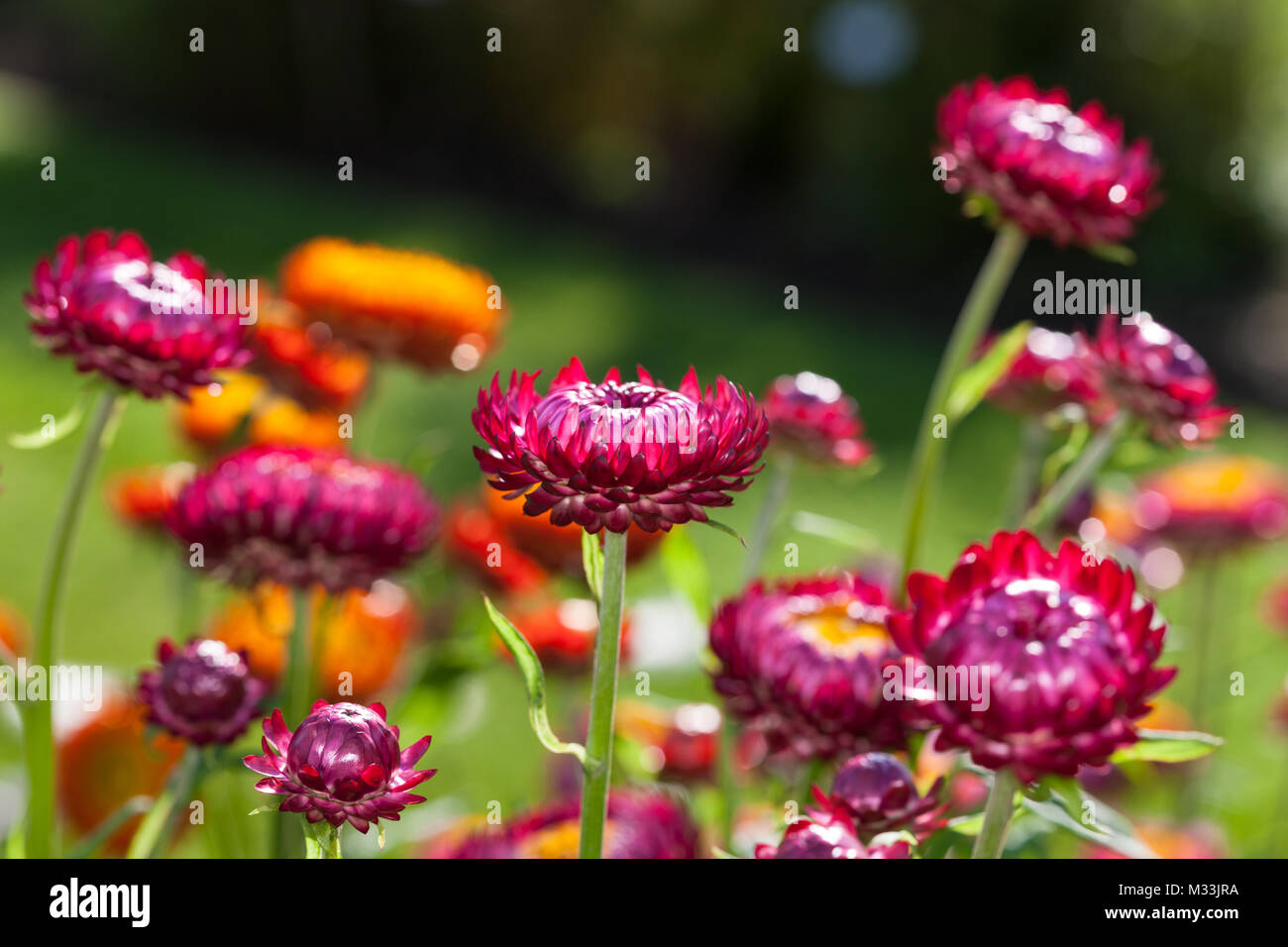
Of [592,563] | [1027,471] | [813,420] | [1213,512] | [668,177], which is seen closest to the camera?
[592,563]

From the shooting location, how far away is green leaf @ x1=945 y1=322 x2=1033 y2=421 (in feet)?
3.03

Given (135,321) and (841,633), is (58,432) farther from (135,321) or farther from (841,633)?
(841,633)

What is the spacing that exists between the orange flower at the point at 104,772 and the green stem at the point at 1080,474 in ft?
2.67

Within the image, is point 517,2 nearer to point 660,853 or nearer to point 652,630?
point 652,630

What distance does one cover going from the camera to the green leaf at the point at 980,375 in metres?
0.92

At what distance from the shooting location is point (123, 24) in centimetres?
790

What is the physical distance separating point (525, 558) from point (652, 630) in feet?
0.46

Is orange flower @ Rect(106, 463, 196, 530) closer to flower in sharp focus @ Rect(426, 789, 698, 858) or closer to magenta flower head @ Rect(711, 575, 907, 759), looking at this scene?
flower in sharp focus @ Rect(426, 789, 698, 858)

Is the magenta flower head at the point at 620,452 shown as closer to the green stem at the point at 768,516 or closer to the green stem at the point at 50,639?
the green stem at the point at 50,639

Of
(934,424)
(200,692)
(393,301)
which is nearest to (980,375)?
(934,424)

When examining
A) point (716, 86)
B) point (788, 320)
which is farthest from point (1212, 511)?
point (716, 86)

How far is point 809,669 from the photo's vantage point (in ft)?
2.69

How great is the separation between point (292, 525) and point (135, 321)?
0.18 m

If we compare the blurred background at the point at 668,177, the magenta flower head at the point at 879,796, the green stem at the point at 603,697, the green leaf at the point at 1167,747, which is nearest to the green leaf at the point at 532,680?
the green stem at the point at 603,697
